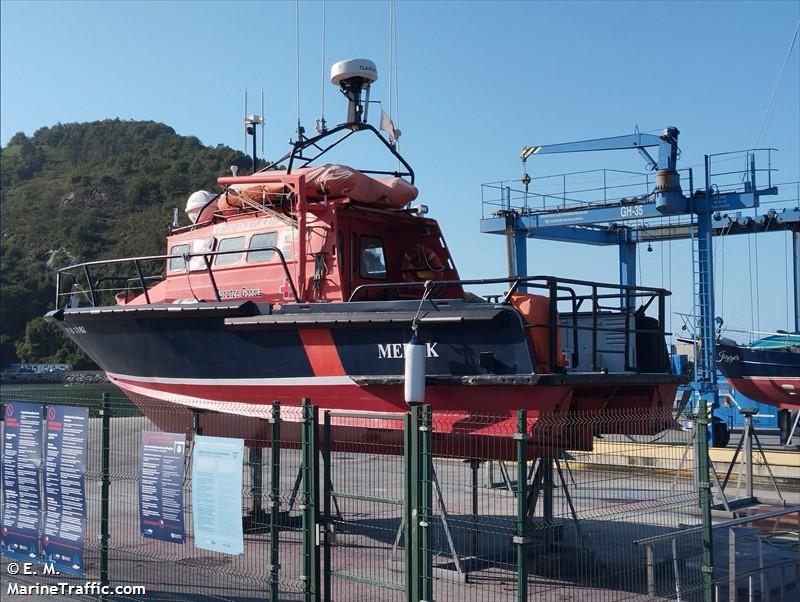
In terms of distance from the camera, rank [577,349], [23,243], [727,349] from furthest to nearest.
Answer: [23,243] → [727,349] → [577,349]

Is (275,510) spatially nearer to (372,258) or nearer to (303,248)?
(303,248)

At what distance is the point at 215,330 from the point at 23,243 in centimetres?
8023

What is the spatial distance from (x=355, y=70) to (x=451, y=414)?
4380 mm

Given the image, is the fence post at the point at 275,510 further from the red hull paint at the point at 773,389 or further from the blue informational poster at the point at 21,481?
the red hull paint at the point at 773,389

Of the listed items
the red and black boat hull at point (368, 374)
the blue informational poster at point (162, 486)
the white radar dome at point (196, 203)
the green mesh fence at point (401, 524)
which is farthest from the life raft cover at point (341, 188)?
the blue informational poster at point (162, 486)

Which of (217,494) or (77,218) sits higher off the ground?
(77,218)

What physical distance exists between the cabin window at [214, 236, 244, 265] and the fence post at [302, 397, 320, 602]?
438 cm

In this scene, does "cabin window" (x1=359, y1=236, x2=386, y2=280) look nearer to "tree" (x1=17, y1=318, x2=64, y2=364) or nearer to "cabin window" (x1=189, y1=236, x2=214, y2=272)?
"cabin window" (x1=189, y1=236, x2=214, y2=272)

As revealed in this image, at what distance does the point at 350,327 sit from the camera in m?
8.29

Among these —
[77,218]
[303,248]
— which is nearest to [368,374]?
[303,248]

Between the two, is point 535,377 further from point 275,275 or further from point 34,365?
point 34,365

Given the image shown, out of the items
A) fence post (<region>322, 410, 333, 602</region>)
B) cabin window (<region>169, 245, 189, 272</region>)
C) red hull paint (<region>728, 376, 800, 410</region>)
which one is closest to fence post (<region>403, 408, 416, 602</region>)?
fence post (<region>322, 410, 333, 602</region>)

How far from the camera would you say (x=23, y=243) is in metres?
81.9

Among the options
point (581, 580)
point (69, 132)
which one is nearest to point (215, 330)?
point (581, 580)
